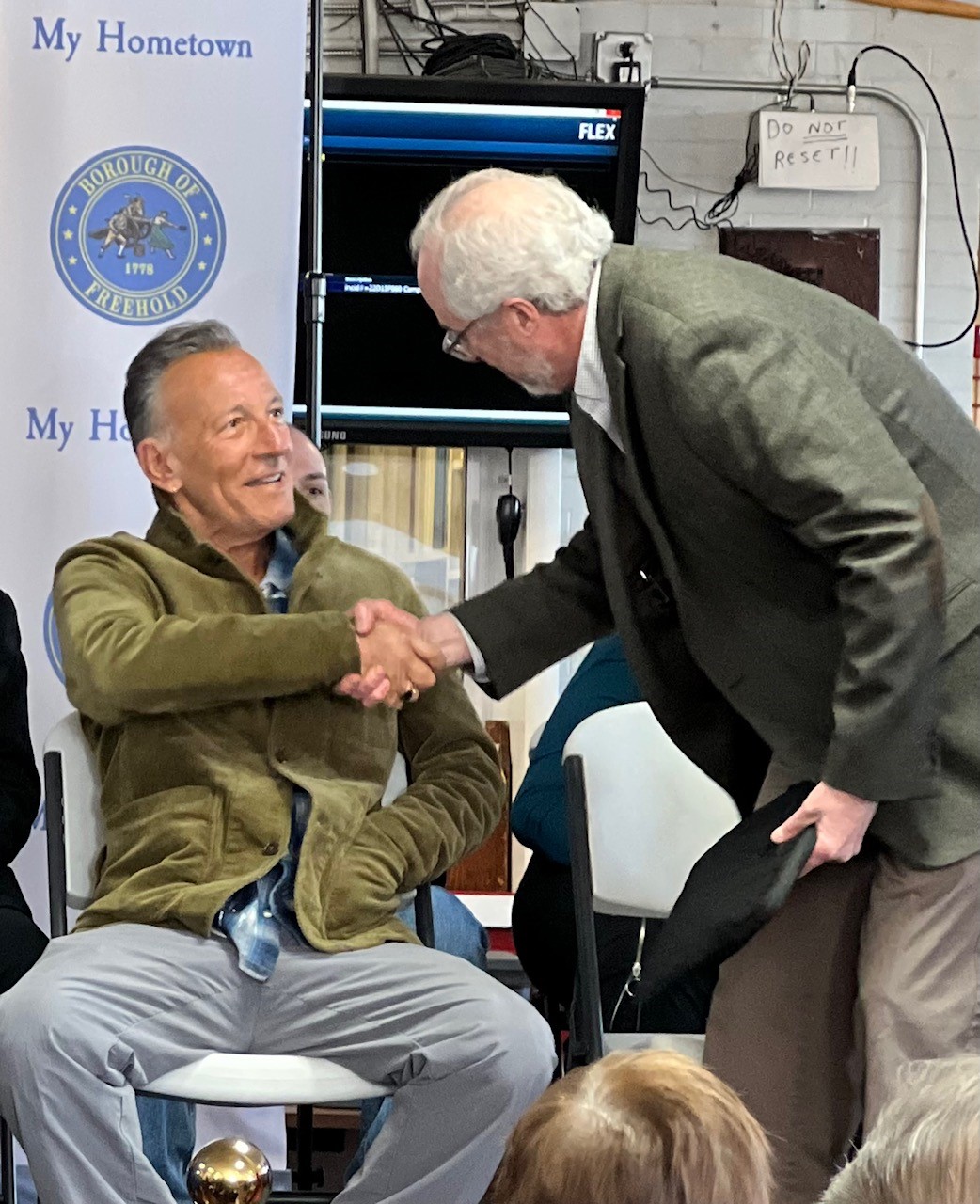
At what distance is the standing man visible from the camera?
183cm

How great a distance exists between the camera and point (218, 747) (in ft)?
8.00

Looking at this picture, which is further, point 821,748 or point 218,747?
point 218,747

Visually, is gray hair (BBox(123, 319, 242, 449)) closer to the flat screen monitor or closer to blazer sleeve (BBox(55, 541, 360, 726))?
blazer sleeve (BBox(55, 541, 360, 726))

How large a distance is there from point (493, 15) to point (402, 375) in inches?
48.1

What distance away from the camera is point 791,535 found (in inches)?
77.5

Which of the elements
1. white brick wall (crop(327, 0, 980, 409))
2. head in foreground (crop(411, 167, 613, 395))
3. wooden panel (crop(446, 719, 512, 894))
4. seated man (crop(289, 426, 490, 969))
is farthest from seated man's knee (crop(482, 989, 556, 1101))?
white brick wall (crop(327, 0, 980, 409))

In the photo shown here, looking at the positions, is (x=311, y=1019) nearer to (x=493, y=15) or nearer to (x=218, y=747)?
(x=218, y=747)

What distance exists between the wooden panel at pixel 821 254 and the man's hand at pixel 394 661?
3.05 meters

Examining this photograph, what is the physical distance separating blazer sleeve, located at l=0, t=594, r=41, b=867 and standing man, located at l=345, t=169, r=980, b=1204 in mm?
1165

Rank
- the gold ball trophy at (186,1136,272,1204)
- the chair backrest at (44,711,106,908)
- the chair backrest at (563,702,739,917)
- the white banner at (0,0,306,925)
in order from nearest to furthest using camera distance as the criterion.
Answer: the gold ball trophy at (186,1136,272,1204), the chair backrest at (44,711,106,908), the chair backrest at (563,702,739,917), the white banner at (0,0,306,925)

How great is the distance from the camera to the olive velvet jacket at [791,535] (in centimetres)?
182

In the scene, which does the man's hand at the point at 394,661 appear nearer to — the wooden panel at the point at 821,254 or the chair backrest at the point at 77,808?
the chair backrest at the point at 77,808

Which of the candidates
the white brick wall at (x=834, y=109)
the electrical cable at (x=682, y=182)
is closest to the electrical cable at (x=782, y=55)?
the white brick wall at (x=834, y=109)

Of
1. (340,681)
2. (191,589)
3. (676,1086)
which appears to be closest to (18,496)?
(191,589)
